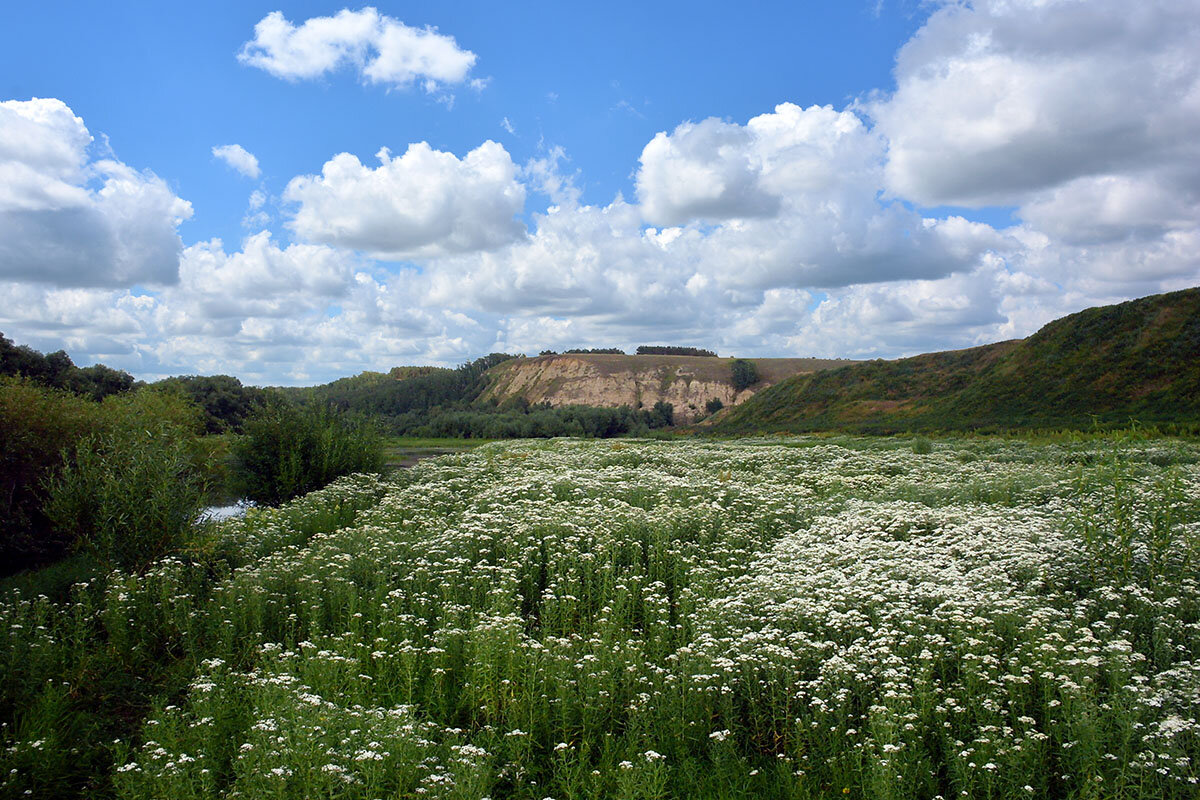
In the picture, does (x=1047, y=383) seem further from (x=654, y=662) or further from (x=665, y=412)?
(x=665, y=412)

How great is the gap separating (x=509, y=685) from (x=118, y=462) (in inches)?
396

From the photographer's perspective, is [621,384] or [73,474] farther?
[621,384]

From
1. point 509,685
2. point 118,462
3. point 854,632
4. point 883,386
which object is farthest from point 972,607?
point 883,386

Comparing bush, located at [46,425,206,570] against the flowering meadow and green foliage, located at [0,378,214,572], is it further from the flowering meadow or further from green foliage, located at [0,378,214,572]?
the flowering meadow

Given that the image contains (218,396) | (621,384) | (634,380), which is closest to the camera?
(218,396)

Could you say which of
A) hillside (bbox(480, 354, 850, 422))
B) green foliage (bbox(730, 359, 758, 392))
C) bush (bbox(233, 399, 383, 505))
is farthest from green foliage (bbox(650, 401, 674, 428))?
bush (bbox(233, 399, 383, 505))

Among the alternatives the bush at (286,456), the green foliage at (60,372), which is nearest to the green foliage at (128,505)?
the bush at (286,456)

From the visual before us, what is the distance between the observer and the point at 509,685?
6457 millimetres

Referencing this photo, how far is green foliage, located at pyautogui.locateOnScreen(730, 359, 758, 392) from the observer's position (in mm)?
133125

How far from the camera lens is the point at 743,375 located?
135m

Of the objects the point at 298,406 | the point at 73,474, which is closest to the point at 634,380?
the point at 298,406

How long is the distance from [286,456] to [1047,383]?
4990 centimetres

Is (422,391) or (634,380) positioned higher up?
(634,380)

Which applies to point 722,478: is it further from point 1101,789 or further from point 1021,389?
point 1021,389
